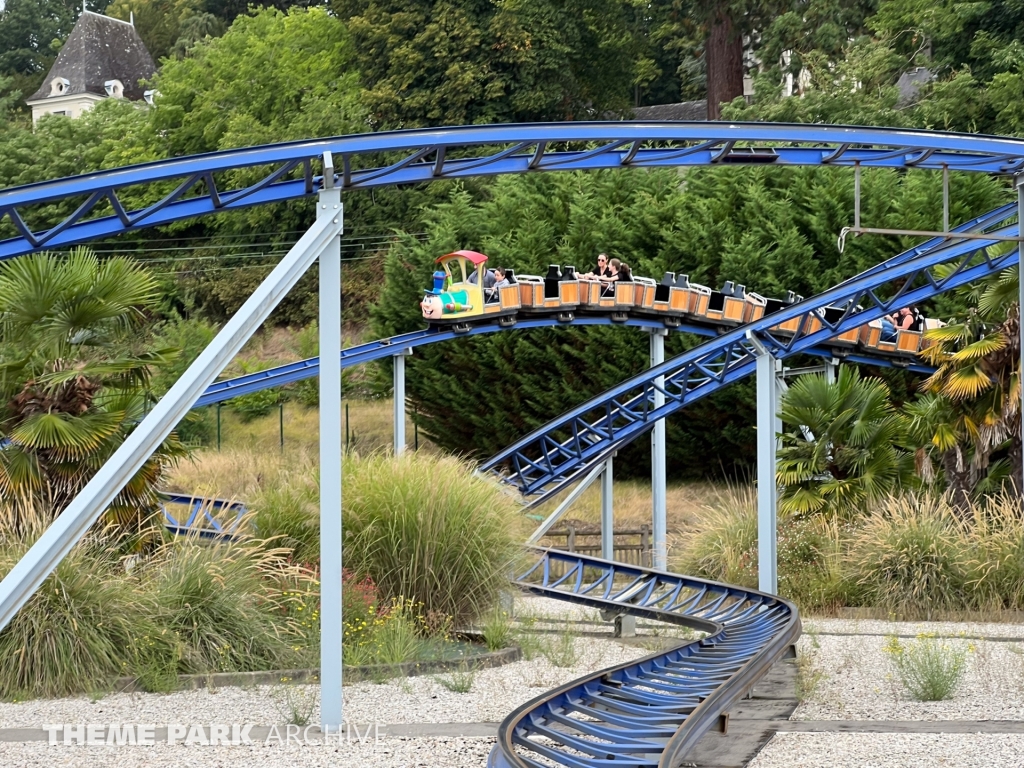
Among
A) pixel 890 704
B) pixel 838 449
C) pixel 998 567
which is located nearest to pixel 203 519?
pixel 890 704

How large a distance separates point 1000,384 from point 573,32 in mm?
21911

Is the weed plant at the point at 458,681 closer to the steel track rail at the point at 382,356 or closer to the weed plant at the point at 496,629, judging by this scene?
the weed plant at the point at 496,629

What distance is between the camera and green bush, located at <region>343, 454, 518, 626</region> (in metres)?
11.0

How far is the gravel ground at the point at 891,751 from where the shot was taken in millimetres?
6730

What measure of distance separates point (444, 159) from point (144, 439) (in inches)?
171

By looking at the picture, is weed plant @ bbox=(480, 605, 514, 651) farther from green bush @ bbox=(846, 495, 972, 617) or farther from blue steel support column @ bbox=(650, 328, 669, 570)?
green bush @ bbox=(846, 495, 972, 617)

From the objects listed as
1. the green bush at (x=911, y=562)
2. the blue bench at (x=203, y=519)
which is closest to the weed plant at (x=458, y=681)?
the blue bench at (x=203, y=519)

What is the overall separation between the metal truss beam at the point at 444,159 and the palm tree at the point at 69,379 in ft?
3.11

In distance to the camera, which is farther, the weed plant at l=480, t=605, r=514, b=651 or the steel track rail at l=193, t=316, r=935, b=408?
the steel track rail at l=193, t=316, r=935, b=408

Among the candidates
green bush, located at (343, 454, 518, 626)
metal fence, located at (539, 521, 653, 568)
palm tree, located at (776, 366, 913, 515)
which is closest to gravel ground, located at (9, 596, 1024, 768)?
green bush, located at (343, 454, 518, 626)

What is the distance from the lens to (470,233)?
94.1 feet

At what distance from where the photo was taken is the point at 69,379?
10.6m

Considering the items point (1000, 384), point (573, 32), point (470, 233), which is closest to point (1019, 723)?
point (1000, 384)

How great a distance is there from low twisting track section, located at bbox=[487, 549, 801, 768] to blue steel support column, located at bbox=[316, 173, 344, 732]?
122cm
